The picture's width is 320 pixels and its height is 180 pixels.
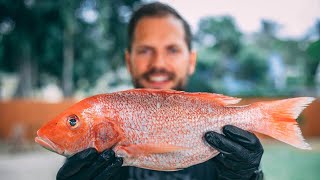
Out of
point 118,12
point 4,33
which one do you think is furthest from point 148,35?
point 4,33

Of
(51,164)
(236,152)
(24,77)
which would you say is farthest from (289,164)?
(24,77)

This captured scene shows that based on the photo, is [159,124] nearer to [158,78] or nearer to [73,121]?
[73,121]

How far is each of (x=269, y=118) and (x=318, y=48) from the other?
25 cm

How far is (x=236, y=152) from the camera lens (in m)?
1.05

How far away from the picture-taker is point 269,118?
0.94m

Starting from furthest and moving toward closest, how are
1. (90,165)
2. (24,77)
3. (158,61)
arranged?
1. (24,77)
2. (158,61)
3. (90,165)

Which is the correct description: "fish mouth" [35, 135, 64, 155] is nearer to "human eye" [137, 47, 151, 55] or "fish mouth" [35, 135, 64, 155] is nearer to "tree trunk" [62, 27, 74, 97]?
"human eye" [137, 47, 151, 55]

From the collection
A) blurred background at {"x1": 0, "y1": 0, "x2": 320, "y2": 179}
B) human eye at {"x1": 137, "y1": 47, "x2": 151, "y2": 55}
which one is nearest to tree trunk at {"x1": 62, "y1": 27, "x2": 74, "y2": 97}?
blurred background at {"x1": 0, "y1": 0, "x2": 320, "y2": 179}

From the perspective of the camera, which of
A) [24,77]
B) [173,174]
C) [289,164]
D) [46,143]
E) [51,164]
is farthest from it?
[24,77]

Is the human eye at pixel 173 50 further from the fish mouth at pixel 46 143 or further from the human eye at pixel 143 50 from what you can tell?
the fish mouth at pixel 46 143

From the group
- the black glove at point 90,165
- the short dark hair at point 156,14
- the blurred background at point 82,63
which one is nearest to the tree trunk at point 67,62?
the blurred background at point 82,63

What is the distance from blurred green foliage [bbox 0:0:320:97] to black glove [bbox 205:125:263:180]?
729cm

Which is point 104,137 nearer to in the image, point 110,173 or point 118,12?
point 110,173

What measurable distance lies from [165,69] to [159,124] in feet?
1.74
